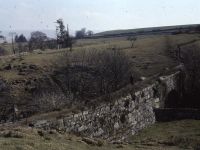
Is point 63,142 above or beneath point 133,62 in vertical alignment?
above

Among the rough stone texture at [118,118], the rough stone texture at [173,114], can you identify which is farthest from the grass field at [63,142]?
the rough stone texture at [173,114]

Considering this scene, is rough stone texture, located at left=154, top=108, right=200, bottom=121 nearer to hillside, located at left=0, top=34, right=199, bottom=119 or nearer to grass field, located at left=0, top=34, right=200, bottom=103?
hillside, located at left=0, top=34, right=199, bottom=119

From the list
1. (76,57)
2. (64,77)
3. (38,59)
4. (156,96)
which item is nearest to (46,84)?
(64,77)

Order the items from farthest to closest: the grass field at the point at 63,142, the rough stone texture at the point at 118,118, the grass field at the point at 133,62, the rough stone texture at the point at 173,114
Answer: the grass field at the point at 133,62
the rough stone texture at the point at 173,114
the rough stone texture at the point at 118,118
the grass field at the point at 63,142

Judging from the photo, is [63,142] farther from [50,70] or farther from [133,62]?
[133,62]

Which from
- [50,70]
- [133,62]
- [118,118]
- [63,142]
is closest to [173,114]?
[118,118]

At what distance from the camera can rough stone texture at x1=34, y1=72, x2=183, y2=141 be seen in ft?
50.1

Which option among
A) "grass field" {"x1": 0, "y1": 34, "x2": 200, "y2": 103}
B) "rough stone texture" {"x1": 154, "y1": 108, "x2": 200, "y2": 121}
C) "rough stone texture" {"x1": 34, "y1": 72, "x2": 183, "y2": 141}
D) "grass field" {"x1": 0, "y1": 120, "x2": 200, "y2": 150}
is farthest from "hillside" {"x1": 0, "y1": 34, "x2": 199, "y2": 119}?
"grass field" {"x1": 0, "y1": 120, "x2": 200, "y2": 150}

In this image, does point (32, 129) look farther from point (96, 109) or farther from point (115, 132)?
point (115, 132)

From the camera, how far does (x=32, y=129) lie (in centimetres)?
1302

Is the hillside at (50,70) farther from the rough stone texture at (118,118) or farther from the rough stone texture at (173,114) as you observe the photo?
the rough stone texture at (118,118)

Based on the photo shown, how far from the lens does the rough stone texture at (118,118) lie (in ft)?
50.1

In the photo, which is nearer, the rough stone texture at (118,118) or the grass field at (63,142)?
the grass field at (63,142)

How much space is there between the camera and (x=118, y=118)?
1906 cm
